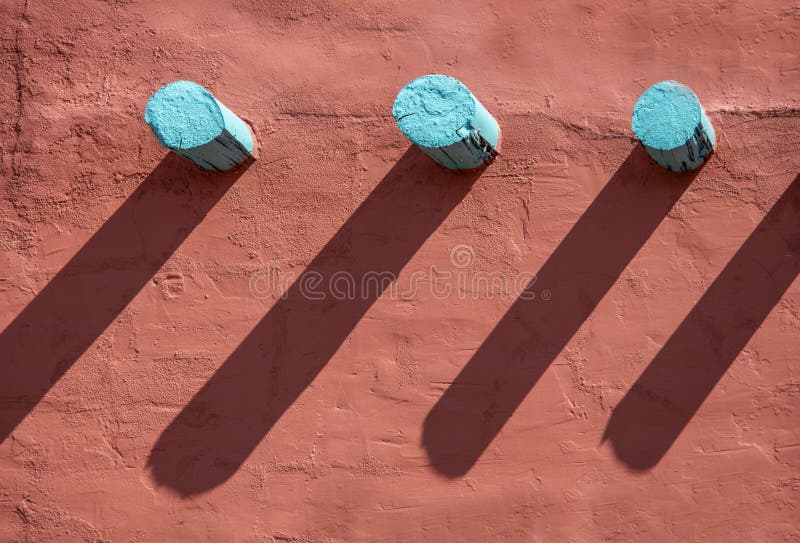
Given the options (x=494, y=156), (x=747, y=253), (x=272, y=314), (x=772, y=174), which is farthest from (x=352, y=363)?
(x=772, y=174)

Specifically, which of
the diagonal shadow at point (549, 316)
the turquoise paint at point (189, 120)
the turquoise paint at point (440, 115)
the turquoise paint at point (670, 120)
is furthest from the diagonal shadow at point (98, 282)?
the turquoise paint at point (670, 120)

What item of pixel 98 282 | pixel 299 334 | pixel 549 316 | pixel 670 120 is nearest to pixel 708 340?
pixel 549 316

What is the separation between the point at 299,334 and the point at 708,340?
2.86 metres

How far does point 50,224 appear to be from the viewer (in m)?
6.20

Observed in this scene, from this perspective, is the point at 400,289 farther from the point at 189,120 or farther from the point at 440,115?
the point at 189,120

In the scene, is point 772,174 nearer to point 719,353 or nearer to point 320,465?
point 719,353

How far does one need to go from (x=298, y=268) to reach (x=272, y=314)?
0.38 meters

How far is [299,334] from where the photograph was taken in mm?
5977

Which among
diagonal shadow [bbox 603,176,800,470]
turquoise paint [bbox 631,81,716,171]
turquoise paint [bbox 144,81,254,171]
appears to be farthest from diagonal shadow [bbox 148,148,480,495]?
diagonal shadow [bbox 603,176,800,470]

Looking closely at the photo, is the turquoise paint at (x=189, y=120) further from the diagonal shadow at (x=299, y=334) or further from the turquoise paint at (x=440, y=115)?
the turquoise paint at (x=440, y=115)

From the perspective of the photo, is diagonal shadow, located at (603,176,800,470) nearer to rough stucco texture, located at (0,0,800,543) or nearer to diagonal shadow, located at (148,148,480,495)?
rough stucco texture, located at (0,0,800,543)

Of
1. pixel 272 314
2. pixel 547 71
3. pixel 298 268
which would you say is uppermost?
pixel 547 71

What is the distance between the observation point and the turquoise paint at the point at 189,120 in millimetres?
5609

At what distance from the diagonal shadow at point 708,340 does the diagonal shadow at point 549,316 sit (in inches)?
23.5
